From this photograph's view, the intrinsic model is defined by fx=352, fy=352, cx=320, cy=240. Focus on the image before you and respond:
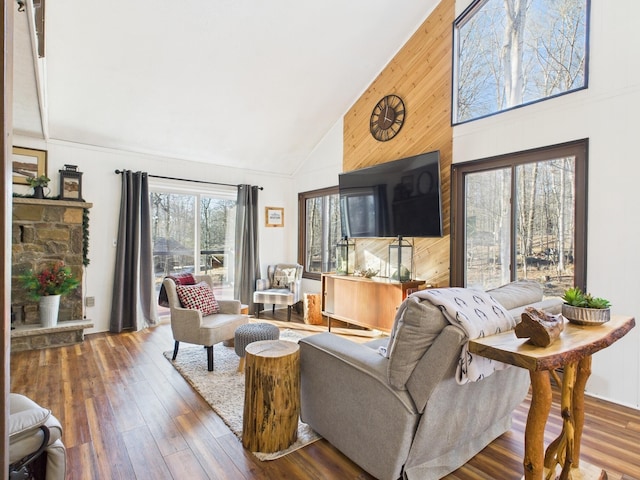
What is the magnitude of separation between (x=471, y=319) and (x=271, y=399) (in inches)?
46.4

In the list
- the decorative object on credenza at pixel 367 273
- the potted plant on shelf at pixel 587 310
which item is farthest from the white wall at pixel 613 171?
the decorative object on credenza at pixel 367 273

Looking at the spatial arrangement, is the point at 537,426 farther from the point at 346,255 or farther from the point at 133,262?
the point at 133,262

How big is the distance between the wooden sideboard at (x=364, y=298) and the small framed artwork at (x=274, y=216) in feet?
5.52

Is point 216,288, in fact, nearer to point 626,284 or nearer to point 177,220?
point 177,220

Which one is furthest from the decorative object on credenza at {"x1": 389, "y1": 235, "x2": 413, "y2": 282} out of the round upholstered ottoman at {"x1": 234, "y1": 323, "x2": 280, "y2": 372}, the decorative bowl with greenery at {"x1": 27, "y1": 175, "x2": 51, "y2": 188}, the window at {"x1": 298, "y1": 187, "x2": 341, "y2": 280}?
the decorative bowl with greenery at {"x1": 27, "y1": 175, "x2": 51, "y2": 188}

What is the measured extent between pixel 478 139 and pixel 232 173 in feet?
12.1

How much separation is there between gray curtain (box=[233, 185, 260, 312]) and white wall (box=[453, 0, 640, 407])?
13.8 feet

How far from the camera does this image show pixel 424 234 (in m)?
3.87

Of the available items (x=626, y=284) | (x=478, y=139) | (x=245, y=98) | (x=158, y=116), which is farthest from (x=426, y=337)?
(x=158, y=116)

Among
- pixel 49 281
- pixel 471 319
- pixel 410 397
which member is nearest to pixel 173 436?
pixel 410 397

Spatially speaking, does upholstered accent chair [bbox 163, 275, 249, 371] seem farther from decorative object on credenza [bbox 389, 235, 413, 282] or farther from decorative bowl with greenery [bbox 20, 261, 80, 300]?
decorative object on credenza [bbox 389, 235, 413, 282]

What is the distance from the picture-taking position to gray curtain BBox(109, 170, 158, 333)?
4543mm

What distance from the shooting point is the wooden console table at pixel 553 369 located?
1274 mm

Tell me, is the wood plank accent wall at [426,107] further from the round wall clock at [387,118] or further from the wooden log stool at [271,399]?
the wooden log stool at [271,399]
